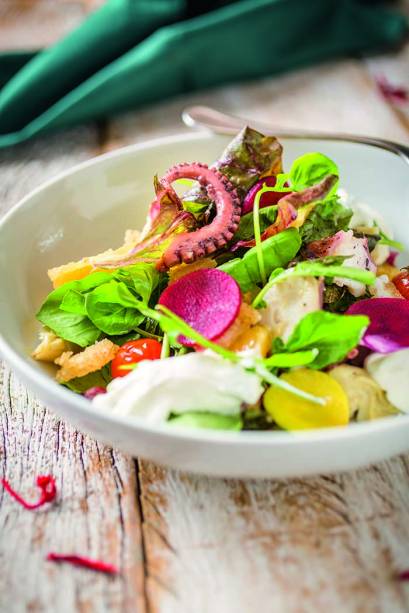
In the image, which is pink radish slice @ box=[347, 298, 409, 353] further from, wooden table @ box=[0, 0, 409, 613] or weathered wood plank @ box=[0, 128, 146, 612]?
weathered wood plank @ box=[0, 128, 146, 612]

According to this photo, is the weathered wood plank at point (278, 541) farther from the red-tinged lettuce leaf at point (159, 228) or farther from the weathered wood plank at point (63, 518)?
the red-tinged lettuce leaf at point (159, 228)

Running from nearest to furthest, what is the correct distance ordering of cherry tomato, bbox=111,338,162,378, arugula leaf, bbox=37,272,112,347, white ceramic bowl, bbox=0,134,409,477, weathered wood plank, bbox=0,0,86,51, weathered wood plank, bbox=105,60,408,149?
white ceramic bowl, bbox=0,134,409,477 < cherry tomato, bbox=111,338,162,378 < arugula leaf, bbox=37,272,112,347 < weathered wood plank, bbox=105,60,408,149 < weathered wood plank, bbox=0,0,86,51

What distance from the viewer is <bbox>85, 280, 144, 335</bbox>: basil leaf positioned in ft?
6.57

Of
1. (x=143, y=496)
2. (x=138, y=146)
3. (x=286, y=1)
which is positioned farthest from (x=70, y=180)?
(x=286, y=1)

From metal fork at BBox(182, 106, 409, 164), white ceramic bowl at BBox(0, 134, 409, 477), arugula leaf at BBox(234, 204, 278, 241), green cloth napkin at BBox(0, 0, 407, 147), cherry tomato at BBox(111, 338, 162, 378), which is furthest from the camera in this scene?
green cloth napkin at BBox(0, 0, 407, 147)

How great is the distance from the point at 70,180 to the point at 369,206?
1064 millimetres

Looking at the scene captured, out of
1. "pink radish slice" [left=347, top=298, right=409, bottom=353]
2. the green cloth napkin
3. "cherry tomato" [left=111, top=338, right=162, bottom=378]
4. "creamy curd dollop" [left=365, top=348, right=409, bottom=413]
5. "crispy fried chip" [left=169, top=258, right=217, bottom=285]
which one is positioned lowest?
"creamy curd dollop" [left=365, top=348, right=409, bottom=413]

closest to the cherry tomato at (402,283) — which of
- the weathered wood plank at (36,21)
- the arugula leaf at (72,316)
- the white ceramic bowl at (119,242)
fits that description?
the white ceramic bowl at (119,242)

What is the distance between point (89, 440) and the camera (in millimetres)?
1955

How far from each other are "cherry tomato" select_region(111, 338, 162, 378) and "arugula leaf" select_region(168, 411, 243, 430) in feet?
1.08

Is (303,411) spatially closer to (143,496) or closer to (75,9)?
(143,496)

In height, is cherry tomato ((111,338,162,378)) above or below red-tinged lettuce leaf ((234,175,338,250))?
below

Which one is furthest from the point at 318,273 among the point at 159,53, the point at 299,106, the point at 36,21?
the point at 36,21

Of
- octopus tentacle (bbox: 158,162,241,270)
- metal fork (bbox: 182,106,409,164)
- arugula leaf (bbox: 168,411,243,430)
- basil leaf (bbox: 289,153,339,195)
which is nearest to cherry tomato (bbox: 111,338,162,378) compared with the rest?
octopus tentacle (bbox: 158,162,241,270)
